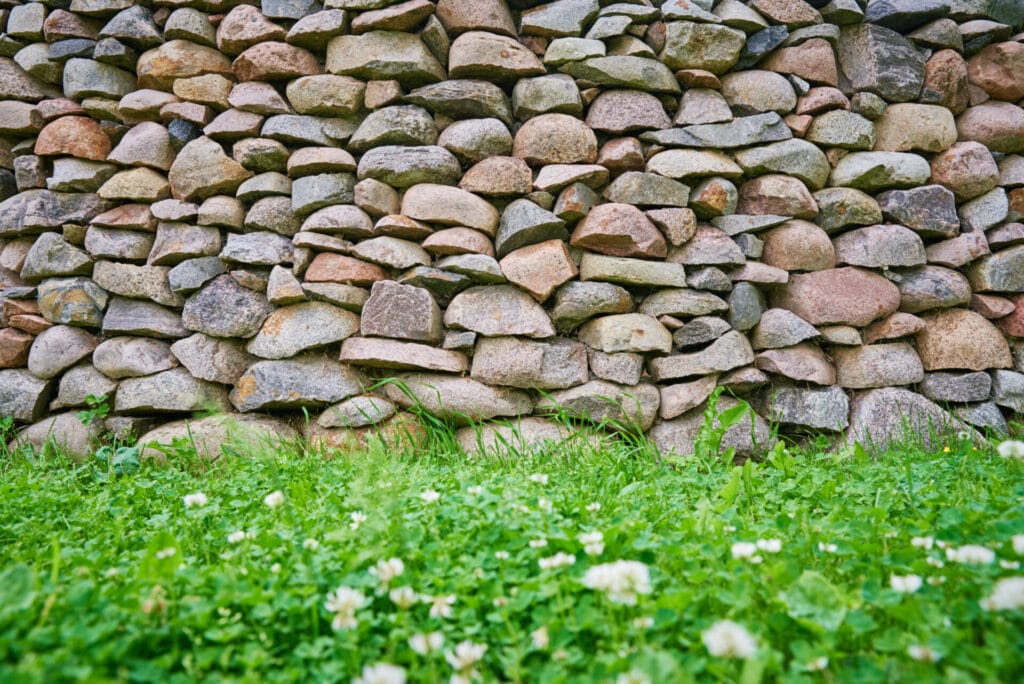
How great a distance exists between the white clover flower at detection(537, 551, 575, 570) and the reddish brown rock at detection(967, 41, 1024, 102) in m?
3.07

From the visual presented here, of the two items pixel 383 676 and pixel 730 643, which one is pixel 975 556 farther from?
pixel 383 676

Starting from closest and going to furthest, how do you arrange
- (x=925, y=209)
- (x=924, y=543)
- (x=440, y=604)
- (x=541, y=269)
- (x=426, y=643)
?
(x=426, y=643) → (x=440, y=604) → (x=924, y=543) → (x=541, y=269) → (x=925, y=209)

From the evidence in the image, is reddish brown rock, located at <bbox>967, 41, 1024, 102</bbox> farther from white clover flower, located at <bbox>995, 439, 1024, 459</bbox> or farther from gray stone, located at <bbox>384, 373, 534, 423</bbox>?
gray stone, located at <bbox>384, 373, 534, 423</bbox>

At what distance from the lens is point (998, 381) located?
2486 millimetres

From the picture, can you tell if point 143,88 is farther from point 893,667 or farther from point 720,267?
point 893,667

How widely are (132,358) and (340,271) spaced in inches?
37.8

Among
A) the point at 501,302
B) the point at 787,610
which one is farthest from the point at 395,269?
the point at 787,610

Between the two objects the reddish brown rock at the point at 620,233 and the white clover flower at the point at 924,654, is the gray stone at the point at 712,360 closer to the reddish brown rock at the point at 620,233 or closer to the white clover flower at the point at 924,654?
the reddish brown rock at the point at 620,233

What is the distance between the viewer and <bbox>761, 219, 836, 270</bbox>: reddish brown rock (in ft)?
8.28

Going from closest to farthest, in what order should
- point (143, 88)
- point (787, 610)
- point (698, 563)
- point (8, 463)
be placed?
point (787, 610) < point (698, 563) < point (8, 463) < point (143, 88)

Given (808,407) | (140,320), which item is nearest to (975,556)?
(808,407)

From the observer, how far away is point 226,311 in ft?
8.11

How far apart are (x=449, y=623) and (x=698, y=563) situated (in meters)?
0.48

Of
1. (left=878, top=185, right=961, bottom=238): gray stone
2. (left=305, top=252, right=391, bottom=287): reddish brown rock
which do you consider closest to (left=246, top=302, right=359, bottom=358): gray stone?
(left=305, top=252, right=391, bottom=287): reddish brown rock
